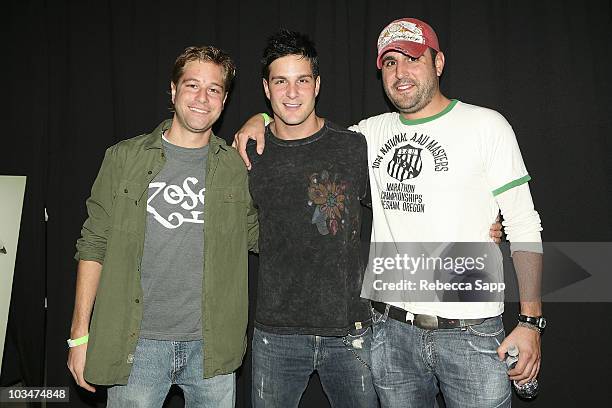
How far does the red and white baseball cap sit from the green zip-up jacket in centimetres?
81

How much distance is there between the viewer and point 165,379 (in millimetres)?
1809

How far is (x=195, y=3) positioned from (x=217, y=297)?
1745 millimetres

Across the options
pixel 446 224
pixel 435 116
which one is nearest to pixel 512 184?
pixel 446 224

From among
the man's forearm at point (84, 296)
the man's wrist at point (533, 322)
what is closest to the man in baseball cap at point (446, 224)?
the man's wrist at point (533, 322)

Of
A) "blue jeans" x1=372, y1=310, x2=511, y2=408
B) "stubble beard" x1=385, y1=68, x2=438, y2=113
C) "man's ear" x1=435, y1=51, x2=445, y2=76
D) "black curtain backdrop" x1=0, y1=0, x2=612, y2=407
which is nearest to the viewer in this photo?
"blue jeans" x1=372, y1=310, x2=511, y2=408

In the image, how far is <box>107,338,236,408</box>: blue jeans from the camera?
1771mm

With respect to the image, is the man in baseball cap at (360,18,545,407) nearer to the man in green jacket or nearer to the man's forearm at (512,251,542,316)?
the man's forearm at (512,251,542,316)

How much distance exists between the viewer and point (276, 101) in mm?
1940

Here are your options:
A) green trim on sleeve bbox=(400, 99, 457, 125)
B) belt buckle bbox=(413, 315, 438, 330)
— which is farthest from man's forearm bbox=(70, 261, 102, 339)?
green trim on sleeve bbox=(400, 99, 457, 125)

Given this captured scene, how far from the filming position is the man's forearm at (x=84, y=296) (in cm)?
179

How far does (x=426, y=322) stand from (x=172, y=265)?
3.19ft

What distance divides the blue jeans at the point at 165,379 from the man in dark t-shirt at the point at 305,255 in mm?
203

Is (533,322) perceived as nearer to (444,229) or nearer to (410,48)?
(444,229)

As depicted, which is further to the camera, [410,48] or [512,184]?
[410,48]
